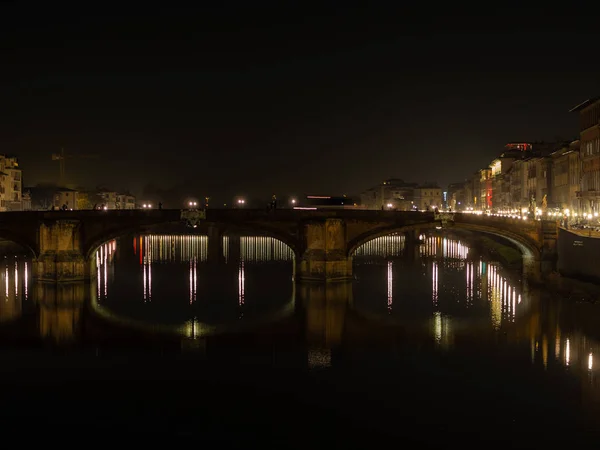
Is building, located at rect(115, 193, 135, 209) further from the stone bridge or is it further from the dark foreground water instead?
the dark foreground water

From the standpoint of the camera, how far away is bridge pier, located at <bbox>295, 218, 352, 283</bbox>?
48969mm

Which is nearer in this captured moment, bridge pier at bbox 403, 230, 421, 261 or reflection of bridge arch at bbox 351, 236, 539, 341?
reflection of bridge arch at bbox 351, 236, 539, 341

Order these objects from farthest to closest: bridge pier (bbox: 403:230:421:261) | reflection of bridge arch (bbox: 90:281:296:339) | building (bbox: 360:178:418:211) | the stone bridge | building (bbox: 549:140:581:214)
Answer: building (bbox: 360:178:418:211) → bridge pier (bbox: 403:230:421:261) → building (bbox: 549:140:581:214) → the stone bridge → reflection of bridge arch (bbox: 90:281:296:339)

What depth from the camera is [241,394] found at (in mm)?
23250

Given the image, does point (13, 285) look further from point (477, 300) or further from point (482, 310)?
point (482, 310)

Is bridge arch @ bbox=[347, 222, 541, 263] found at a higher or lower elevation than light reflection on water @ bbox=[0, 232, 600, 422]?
higher

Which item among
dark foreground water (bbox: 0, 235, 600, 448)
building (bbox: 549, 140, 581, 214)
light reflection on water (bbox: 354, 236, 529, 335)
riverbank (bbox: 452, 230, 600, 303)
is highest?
building (bbox: 549, 140, 581, 214)

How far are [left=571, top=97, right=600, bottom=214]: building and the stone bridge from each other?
10807 millimetres

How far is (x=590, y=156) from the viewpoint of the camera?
193 ft

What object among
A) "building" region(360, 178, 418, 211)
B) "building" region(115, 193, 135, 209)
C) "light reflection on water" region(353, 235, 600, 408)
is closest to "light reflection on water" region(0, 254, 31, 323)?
"light reflection on water" region(353, 235, 600, 408)

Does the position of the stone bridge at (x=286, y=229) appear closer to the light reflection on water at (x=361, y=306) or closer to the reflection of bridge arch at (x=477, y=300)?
the light reflection on water at (x=361, y=306)

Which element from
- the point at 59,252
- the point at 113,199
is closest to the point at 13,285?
the point at 59,252

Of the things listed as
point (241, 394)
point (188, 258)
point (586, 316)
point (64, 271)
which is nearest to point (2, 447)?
point (241, 394)

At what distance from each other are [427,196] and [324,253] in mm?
128217
